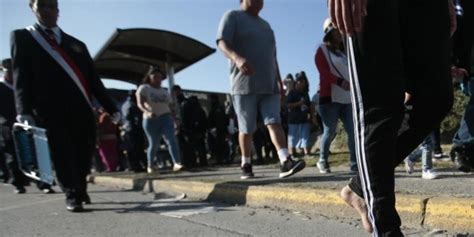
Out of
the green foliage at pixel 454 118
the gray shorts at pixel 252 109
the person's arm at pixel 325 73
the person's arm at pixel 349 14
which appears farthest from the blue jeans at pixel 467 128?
the green foliage at pixel 454 118

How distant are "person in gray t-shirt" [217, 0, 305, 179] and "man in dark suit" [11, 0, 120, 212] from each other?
144 cm

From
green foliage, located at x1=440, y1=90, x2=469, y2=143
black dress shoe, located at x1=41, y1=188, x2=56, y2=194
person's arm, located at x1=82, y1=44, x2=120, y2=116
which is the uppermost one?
person's arm, located at x1=82, y1=44, x2=120, y2=116

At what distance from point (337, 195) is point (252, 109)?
192 cm

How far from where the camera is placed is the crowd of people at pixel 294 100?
7.47ft

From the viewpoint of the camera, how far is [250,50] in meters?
5.33

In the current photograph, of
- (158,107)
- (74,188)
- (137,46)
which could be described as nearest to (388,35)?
(74,188)

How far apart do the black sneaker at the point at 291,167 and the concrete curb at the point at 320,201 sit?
511 mm

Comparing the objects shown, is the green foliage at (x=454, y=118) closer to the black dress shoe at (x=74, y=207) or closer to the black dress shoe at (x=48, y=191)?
the black dress shoe at (x=48, y=191)

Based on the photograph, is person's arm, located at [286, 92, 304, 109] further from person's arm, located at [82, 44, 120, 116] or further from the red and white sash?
the red and white sash

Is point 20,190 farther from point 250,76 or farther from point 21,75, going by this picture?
point 250,76

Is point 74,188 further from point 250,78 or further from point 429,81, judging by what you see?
point 429,81

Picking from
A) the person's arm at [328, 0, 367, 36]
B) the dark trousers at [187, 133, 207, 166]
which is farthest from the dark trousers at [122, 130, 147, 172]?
the person's arm at [328, 0, 367, 36]

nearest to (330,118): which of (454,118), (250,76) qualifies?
(250,76)

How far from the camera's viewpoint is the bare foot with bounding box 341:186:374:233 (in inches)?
97.0
